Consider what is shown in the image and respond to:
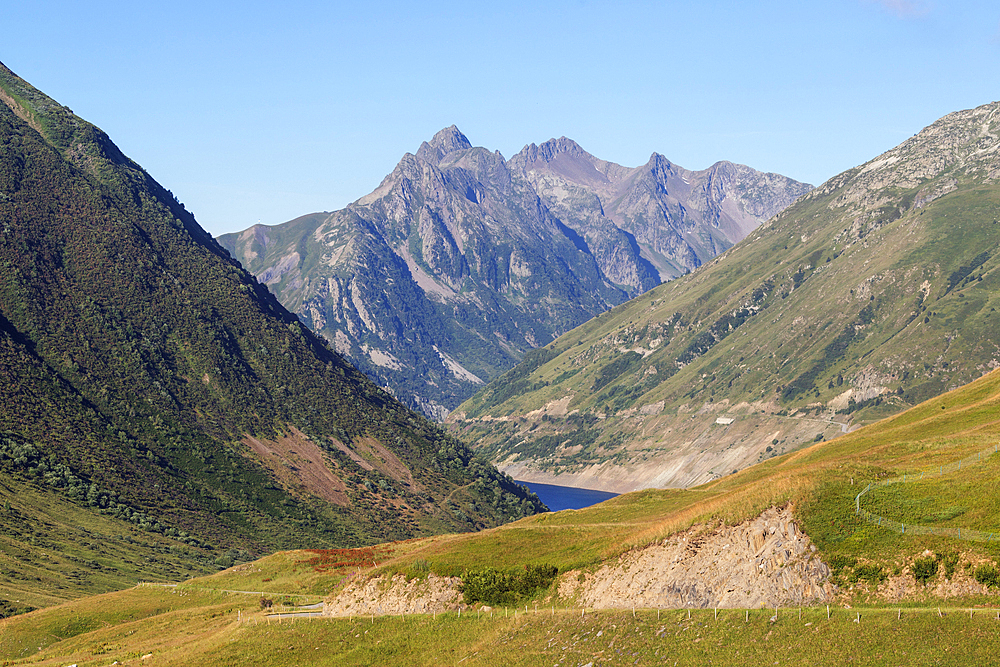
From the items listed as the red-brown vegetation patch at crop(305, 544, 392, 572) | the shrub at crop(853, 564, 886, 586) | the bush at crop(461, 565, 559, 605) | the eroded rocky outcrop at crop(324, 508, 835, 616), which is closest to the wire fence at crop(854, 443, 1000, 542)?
the shrub at crop(853, 564, 886, 586)

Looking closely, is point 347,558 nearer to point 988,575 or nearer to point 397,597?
point 397,597

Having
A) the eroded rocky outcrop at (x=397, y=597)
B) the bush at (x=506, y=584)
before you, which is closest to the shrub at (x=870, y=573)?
the bush at (x=506, y=584)

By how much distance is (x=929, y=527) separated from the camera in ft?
189

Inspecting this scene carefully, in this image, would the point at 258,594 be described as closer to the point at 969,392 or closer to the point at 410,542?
the point at 410,542

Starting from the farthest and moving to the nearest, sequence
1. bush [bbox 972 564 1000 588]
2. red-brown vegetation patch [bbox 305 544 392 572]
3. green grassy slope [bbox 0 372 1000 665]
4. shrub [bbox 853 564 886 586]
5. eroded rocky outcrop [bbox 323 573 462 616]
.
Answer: red-brown vegetation patch [bbox 305 544 392 572]
eroded rocky outcrop [bbox 323 573 462 616]
shrub [bbox 853 564 886 586]
bush [bbox 972 564 1000 588]
green grassy slope [bbox 0 372 1000 665]

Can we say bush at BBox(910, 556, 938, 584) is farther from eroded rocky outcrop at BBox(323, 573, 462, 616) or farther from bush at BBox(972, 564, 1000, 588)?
eroded rocky outcrop at BBox(323, 573, 462, 616)

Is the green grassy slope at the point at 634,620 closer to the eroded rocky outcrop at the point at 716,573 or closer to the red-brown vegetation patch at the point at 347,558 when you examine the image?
the red-brown vegetation patch at the point at 347,558

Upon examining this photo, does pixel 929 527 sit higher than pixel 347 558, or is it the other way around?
pixel 929 527

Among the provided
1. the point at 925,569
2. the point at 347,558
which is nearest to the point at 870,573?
the point at 925,569

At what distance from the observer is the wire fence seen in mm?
55125

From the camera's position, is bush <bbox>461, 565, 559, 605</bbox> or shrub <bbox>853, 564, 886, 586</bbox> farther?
bush <bbox>461, 565, 559, 605</bbox>

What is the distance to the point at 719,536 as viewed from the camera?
203 ft

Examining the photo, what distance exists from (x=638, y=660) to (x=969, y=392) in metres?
95.7

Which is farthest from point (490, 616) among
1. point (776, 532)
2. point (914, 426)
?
point (914, 426)
